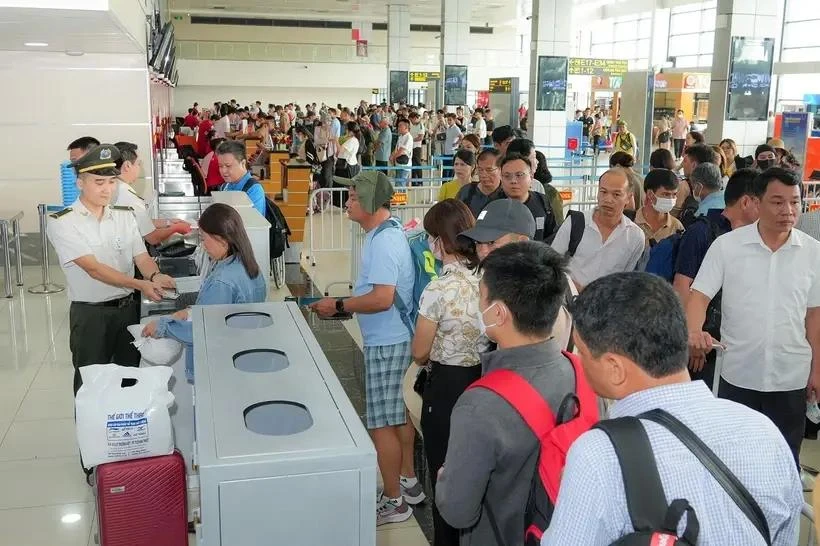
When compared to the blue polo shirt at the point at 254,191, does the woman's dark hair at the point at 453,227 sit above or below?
above

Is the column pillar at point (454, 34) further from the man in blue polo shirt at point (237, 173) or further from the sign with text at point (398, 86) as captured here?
the man in blue polo shirt at point (237, 173)

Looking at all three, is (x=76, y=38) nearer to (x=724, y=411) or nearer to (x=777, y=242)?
(x=777, y=242)

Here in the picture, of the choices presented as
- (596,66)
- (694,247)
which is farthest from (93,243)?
(596,66)

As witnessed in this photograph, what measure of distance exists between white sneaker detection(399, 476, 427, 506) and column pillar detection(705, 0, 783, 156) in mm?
11247

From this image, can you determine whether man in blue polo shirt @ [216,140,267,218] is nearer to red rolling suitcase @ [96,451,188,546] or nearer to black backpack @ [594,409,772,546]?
red rolling suitcase @ [96,451,188,546]

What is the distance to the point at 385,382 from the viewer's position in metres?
3.81

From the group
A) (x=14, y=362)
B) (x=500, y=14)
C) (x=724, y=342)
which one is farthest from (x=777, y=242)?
(x=500, y=14)

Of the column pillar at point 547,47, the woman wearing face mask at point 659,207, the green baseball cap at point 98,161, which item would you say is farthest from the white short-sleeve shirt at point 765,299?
the column pillar at point 547,47

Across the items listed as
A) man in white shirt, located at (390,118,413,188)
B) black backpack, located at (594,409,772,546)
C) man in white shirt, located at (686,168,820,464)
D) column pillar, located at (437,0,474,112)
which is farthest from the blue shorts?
column pillar, located at (437,0,474,112)

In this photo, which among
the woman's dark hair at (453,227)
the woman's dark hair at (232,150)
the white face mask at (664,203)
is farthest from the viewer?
the woman's dark hair at (232,150)

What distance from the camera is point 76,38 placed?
22.3ft

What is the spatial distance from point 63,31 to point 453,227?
4.28 metres

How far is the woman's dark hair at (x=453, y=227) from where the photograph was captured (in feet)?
10.6

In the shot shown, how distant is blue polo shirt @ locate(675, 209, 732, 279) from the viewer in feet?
13.2
